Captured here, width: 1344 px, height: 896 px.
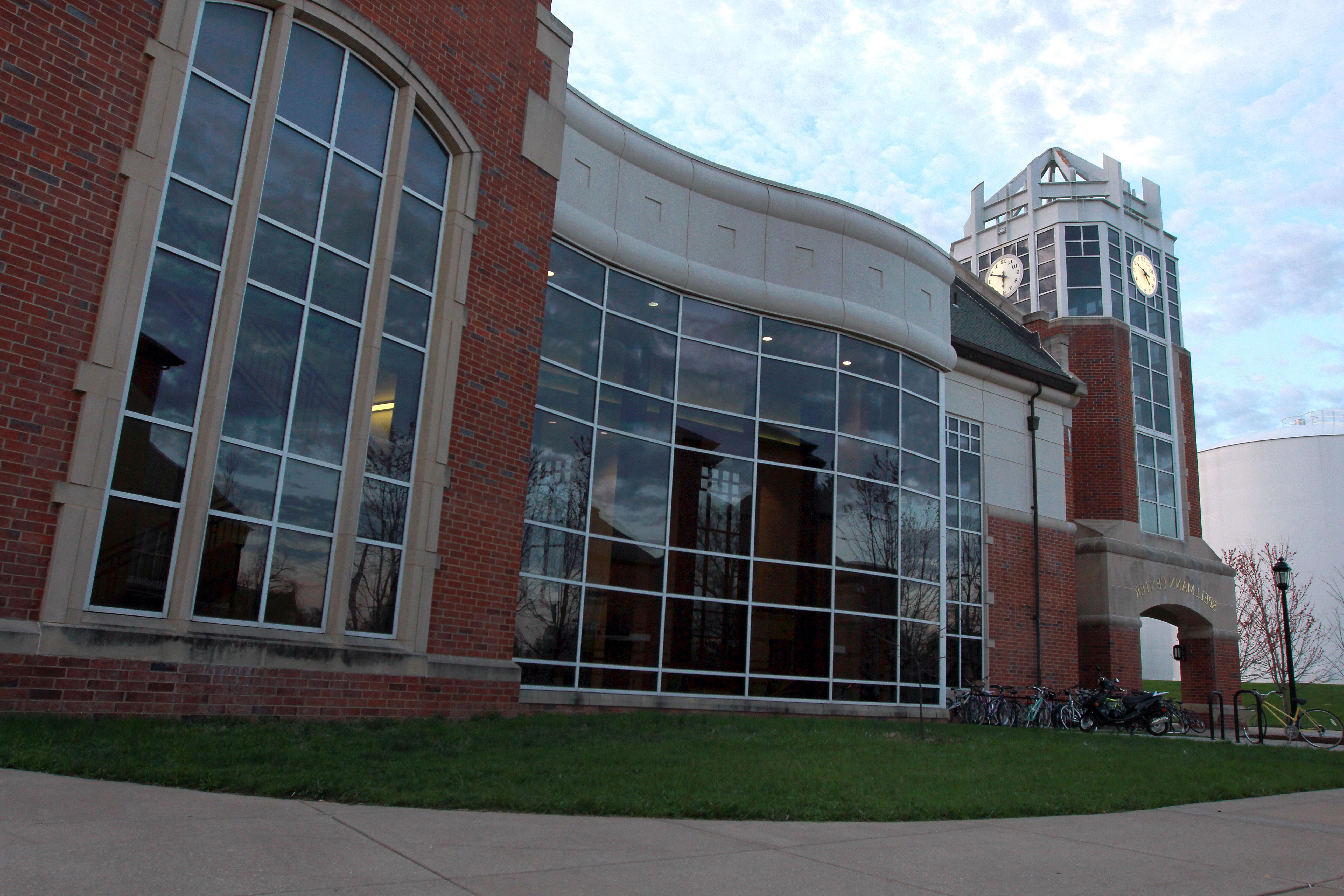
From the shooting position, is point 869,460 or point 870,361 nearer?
point 869,460

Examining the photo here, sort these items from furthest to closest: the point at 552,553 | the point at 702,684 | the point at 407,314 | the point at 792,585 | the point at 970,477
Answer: the point at 970,477 < the point at 792,585 < the point at 702,684 < the point at 552,553 < the point at 407,314

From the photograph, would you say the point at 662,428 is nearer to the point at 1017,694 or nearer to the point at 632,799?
the point at 632,799

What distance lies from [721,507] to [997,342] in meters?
11.3

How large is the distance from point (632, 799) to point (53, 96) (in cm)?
741

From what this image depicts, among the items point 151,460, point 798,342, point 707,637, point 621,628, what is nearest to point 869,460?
point 798,342

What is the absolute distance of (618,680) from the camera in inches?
539

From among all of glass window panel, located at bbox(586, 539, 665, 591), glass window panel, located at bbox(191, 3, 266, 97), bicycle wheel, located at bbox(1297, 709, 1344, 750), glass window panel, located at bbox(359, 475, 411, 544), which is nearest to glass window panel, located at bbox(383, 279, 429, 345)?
glass window panel, located at bbox(359, 475, 411, 544)

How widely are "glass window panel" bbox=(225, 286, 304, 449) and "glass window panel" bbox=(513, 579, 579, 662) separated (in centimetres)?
423

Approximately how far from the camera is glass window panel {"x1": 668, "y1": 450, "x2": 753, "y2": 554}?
15.0 meters

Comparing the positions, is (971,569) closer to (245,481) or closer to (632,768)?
(632,768)

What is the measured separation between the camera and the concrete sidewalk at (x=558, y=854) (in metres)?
3.81

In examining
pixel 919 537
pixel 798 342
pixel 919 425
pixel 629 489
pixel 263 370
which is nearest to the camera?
pixel 263 370

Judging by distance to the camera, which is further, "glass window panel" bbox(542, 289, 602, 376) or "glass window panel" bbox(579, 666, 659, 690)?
"glass window panel" bbox(542, 289, 602, 376)

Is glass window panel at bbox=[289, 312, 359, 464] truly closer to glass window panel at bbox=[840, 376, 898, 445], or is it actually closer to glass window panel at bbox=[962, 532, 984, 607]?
glass window panel at bbox=[840, 376, 898, 445]
